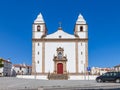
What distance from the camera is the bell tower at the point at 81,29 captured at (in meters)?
63.3

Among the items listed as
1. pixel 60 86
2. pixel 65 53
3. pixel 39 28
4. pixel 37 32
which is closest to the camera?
pixel 60 86

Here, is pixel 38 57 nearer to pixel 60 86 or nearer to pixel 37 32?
pixel 37 32

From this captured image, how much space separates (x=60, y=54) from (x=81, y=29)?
21.9 feet

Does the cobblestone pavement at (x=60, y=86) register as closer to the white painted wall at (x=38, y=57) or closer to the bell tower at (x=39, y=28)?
the white painted wall at (x=38, y=57)

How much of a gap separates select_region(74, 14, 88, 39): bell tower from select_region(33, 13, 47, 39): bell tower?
20.8 ft

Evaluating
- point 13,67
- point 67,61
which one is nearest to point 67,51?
point 67,61

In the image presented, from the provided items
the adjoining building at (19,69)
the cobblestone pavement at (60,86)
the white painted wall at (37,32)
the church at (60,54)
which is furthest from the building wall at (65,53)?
the adjoining building at (19,69)

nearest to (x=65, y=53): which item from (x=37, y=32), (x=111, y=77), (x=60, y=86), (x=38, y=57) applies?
(x=38, y=57)

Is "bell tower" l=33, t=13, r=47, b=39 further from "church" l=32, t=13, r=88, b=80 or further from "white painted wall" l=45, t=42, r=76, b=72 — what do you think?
"white painted wall" l=45, t=42, r=76, b=72

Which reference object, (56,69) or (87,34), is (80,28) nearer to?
(87,34)

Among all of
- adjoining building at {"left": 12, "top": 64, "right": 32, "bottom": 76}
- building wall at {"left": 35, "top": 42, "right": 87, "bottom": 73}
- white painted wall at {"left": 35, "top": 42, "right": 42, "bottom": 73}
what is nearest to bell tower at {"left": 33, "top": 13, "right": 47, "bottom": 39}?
building wall at {"left": 35, "top": 42, "right": 87, "bottom": 73}

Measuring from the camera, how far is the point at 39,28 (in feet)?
213

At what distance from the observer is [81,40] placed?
62375mm

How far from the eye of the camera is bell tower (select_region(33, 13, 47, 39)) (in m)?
63.7
